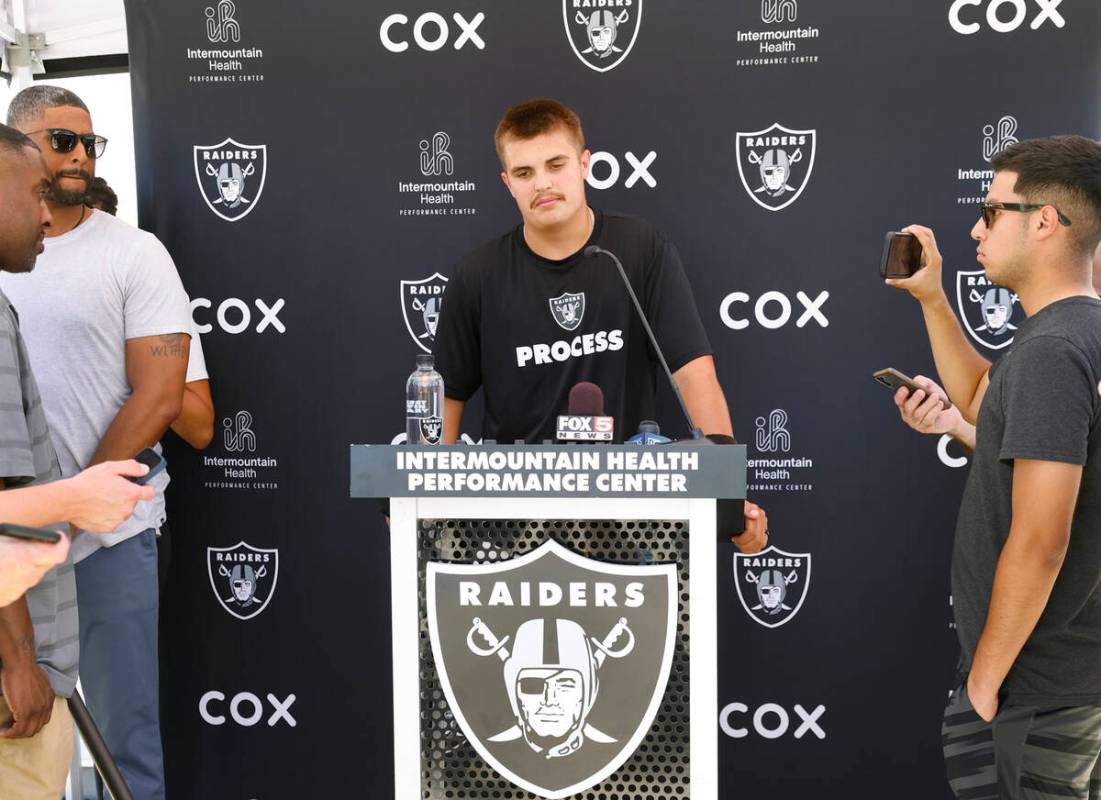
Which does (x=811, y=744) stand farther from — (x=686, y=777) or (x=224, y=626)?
(x=224, y=626)

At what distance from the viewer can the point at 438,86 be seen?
3.09 meters

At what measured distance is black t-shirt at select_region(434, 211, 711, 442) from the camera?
263 cm

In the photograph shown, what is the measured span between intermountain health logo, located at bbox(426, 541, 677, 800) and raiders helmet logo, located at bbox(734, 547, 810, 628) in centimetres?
144

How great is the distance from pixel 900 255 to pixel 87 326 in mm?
1976

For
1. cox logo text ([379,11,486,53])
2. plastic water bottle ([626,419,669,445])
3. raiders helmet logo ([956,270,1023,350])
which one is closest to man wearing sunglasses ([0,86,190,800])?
cox logo text ([379,11,486,53])

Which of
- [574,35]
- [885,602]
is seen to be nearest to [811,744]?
[885,602]

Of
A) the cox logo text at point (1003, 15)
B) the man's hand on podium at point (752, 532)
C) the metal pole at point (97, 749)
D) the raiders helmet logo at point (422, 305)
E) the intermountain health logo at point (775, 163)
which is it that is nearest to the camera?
the man's hand on podium at point (752, 532)

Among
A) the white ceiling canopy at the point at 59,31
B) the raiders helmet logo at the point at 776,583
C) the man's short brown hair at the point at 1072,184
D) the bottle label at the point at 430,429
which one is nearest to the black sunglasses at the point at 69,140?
the white ceiling canopy at the point at 59,31

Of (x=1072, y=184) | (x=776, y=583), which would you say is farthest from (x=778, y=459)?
(x=1072, y=184)

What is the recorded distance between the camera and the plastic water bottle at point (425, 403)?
2.37 meters

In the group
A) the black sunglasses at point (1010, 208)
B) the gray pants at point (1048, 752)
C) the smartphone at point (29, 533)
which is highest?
the black sunglasses at point (1010, 208)

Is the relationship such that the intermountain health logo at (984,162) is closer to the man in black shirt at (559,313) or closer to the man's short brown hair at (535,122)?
the man in black shirt at (559,313)

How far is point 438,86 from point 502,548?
181 centimetres

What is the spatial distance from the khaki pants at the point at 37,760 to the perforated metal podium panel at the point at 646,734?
736mm
